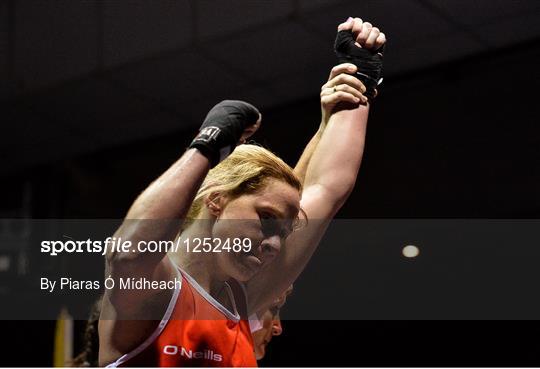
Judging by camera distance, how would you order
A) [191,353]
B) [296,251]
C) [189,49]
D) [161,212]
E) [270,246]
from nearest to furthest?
[161,212] → [191,353] → [270,246] → [296,251] → [189,49]

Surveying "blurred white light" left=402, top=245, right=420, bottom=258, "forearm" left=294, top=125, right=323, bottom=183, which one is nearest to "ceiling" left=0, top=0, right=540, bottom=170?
"blurred white light" left=402, top=245, right=420, bottom=258

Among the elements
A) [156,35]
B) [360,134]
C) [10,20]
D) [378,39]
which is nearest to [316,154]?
[360,134]

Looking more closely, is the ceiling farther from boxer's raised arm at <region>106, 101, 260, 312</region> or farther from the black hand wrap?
boxer's raised arm at <region>106, 101, 260, 312</region>

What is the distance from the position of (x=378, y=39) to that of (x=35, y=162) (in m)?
1.36

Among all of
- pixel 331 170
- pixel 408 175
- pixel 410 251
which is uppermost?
pixel 408 175

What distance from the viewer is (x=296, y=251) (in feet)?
4.61

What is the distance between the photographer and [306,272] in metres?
2.59

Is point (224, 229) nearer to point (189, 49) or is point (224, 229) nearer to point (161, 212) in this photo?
point (161, 212)

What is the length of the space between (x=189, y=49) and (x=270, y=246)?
3.55ft

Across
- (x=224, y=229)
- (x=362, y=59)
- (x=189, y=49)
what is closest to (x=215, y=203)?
(x=224, y=229)

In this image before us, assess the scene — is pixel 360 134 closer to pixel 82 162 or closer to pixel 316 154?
pixel 316 154

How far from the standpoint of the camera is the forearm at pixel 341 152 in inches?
56.0

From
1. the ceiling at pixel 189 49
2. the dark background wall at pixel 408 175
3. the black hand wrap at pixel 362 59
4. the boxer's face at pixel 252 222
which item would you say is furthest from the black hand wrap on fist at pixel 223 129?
the dark background wall at pixel 408 175

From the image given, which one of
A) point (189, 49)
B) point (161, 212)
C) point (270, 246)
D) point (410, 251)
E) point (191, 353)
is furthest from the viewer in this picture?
point (410, 251)
